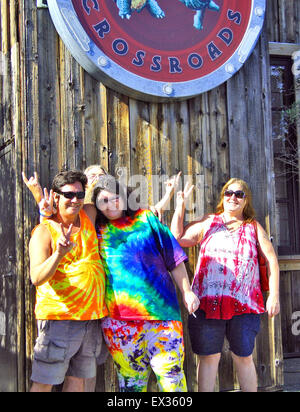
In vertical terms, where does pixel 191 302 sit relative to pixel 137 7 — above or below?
below

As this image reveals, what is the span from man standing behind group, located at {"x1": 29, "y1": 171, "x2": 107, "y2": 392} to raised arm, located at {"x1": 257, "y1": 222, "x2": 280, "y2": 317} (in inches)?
44.1

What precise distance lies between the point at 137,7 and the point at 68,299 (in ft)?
7.22

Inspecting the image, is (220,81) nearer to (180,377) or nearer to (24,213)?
(24,213)

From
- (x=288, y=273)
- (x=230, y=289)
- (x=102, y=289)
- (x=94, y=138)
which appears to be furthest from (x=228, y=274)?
(x=288, y=273)

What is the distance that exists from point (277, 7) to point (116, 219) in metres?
3.29

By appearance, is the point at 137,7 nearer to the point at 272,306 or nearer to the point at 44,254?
the point at 44,254

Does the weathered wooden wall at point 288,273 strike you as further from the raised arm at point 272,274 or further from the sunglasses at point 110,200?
the sunglasses at point 110,200

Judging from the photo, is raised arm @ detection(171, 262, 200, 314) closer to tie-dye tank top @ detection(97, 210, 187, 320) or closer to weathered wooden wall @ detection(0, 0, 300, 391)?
tie-dye tank top @ detection(97, 210, 187, 320)

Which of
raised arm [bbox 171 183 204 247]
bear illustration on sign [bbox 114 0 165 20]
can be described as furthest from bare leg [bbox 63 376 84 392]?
bear illustration on sign [bbox 114 0 165 20]

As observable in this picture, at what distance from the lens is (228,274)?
3.21 metres

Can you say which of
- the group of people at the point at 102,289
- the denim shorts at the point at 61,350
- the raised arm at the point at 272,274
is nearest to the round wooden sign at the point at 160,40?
the group of people at the point at 102,289

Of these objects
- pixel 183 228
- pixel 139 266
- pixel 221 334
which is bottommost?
pixel 221 334

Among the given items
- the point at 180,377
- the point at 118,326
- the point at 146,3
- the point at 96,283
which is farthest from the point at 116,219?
the point at 146,3

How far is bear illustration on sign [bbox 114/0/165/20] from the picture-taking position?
11.7ft
